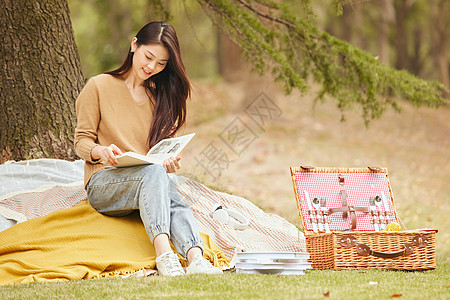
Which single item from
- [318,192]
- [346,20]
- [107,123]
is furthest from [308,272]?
[346,20]

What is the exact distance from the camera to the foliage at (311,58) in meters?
5.02

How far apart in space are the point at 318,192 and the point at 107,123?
131 centimetres

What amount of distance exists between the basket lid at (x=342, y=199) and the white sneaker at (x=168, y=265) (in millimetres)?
915

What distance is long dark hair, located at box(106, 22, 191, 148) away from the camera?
3.28 meters

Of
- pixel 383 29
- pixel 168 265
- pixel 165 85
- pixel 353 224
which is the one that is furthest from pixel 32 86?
pixel 383 29

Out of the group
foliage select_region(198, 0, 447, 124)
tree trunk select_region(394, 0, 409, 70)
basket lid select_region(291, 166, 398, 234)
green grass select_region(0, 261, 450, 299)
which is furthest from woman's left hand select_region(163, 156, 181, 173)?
tree trunk select_region(394, 0, 409, 70)

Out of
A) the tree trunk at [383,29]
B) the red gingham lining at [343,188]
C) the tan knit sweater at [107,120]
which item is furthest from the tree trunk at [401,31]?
the tan knit sweater at [107,120]

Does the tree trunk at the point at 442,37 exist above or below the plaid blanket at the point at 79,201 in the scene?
above

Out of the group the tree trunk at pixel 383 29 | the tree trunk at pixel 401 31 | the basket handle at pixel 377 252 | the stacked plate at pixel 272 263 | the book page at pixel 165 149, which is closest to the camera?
the stacked plate at pixel 272 263

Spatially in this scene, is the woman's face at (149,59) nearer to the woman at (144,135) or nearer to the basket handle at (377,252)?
the woman at (144,135)

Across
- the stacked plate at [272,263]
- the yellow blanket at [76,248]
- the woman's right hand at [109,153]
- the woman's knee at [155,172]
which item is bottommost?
the yellow blanket at [76,248]

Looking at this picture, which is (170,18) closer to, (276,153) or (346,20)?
(276,153)

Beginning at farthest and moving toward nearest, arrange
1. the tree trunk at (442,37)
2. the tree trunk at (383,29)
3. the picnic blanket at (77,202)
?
the tree trunk at (442,37)
the tree trunk at (383,29)
the picnic blanket at (77,202)

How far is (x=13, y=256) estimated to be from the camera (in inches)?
119
